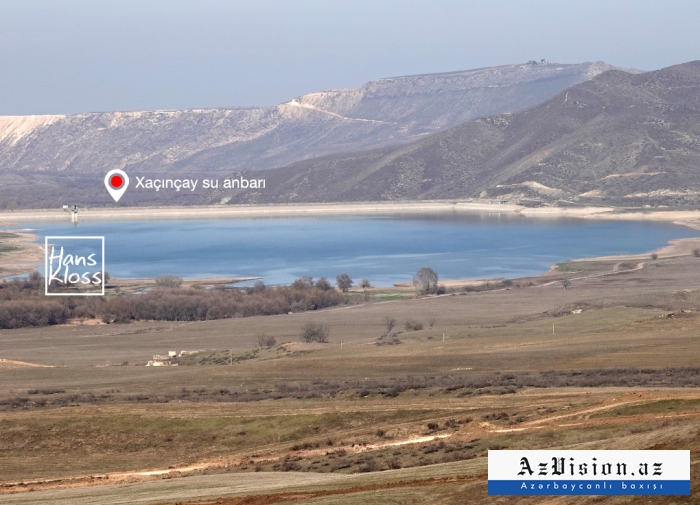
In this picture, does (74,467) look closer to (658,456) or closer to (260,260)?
(658,456)

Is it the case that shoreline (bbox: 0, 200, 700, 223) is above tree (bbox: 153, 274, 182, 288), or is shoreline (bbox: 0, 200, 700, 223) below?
above

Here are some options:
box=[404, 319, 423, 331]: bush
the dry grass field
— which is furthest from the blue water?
the dry grass field

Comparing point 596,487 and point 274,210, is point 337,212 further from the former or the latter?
point 596,487

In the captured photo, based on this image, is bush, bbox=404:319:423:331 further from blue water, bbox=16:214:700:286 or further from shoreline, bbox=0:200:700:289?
shoreline, bbox=0:200:700:289

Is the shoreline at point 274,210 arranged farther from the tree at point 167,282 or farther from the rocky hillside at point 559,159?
the tree at point 167,282

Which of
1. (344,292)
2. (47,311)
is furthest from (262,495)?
(344,292)

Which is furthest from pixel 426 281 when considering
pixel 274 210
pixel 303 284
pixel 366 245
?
pixel 274 210
